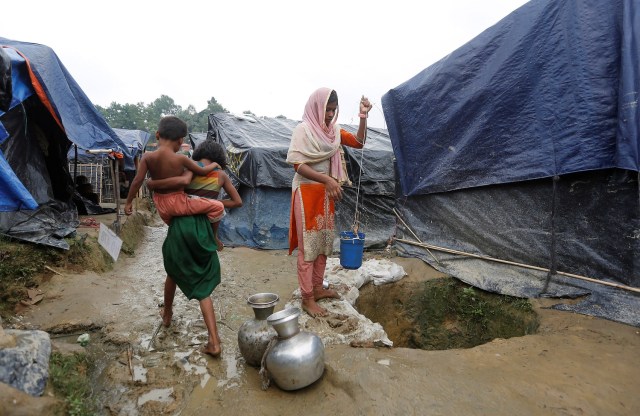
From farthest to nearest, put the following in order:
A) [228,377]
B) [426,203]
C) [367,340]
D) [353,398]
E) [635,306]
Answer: [426,203] < [635,306] < [367,340] < [228,377] < [353,398]

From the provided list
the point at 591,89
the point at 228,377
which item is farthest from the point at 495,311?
the point at 228,377

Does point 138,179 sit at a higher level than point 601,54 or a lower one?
lower

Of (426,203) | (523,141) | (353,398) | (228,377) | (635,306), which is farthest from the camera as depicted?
(426,203)

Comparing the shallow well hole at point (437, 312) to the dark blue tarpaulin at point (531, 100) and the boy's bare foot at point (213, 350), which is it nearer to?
the dark blue tarpaulin at point (531, 100)

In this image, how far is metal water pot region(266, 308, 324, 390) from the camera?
1931 mm

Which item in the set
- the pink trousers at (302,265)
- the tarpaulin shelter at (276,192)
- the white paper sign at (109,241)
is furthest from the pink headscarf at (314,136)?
the tarpaulin shelter at (276,192)

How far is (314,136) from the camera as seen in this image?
2.87 m

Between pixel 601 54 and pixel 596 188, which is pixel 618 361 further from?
pixel 601 54

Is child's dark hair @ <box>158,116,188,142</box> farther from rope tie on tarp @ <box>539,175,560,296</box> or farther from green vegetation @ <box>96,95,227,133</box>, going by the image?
green vegetation @ <box>96,95,227,133</box>

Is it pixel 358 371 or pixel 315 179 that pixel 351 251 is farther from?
pixel 358 371

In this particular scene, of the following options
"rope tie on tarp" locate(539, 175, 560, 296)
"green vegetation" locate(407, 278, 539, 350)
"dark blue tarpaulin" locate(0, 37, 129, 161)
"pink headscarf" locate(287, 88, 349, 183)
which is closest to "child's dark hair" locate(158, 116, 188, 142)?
"pink headscarf" locate(287, 88, 349, 183)

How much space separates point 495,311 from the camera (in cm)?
369

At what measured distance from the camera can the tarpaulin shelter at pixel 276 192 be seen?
6438mm

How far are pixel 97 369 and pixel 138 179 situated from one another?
4.35 feet
